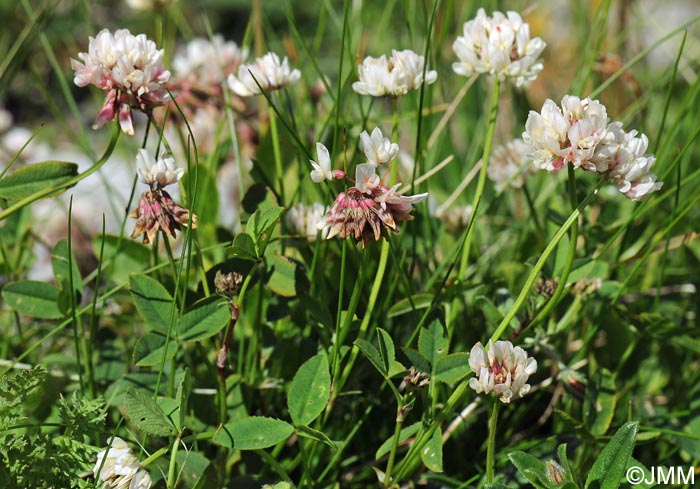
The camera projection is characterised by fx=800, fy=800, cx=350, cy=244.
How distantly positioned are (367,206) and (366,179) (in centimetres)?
3

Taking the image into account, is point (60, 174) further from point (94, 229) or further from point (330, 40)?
point (330, 40)

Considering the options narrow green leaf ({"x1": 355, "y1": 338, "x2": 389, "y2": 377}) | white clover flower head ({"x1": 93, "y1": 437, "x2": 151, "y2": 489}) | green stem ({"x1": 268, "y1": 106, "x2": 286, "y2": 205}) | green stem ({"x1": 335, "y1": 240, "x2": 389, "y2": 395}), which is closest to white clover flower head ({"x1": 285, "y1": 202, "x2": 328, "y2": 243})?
green stem ({"x1": 268, "y1": 106, "x2": 286, "y2": 205})

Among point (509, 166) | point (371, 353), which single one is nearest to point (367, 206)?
point (371, 353)

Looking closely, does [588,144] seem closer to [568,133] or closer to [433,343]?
[568,133]

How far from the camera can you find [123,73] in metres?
0.81

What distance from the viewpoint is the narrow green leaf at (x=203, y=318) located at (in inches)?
32.7

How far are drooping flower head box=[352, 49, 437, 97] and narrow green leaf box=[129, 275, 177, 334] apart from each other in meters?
0.31

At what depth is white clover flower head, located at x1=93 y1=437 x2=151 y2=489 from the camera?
0.74m

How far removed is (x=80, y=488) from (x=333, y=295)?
0.38m

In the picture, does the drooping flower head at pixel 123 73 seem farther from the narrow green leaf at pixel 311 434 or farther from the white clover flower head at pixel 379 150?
the narrow green leaf at pixel 311 434

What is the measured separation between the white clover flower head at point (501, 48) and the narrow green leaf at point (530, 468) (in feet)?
1.30

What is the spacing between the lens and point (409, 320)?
3.63ft

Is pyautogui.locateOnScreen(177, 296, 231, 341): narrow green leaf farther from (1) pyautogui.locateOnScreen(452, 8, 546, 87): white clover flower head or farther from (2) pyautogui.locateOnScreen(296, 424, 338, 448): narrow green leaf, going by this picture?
(1) pyautogui.locateOnScreen(452, 8, 546, 87): white clover flower head

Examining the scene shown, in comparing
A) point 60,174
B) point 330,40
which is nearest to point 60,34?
point 330,40
